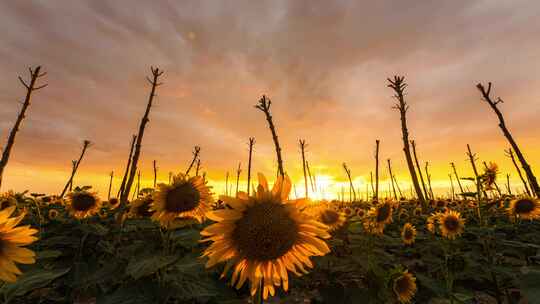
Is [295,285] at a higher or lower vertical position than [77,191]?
lower

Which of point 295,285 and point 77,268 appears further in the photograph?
point 295,285

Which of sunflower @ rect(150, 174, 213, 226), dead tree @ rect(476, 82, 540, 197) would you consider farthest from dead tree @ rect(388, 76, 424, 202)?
sunflower @ rect(150, 174, 213, 226)

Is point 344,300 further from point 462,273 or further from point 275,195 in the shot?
point 462,273

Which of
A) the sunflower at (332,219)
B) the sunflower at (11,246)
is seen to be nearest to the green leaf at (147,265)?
the sunflower at (11,246)

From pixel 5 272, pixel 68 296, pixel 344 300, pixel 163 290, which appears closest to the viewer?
pixel 5 272

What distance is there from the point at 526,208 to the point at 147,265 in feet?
36.9

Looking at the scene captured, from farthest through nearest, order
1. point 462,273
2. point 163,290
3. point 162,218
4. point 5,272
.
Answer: point 462,273, point 162,218, point 163,290, point 5,272

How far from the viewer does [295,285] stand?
5.61m

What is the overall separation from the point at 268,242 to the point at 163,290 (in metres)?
1.49

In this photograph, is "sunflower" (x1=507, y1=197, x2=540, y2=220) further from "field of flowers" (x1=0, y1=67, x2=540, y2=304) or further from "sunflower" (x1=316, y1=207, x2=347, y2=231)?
"sunflower" (x1=316, y1=207, x2=347, y2=231)

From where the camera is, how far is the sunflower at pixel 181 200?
4.11 m

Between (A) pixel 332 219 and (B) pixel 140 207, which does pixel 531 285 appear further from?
(A) pixel 332 219

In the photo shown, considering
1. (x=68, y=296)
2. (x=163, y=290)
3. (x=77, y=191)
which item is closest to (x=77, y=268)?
(x=68, y=296)

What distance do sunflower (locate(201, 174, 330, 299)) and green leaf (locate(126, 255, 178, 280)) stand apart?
0.60m
